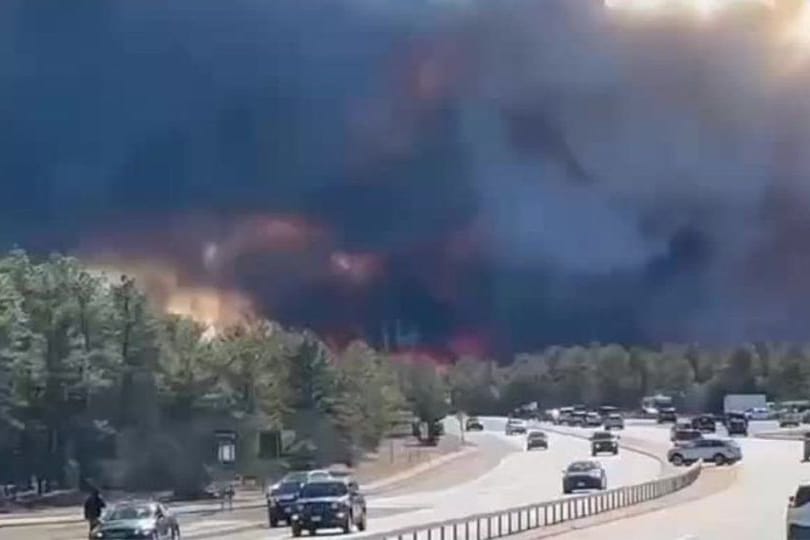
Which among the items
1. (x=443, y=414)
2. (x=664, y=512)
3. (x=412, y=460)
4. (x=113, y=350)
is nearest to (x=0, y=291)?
(x=113, y=350)

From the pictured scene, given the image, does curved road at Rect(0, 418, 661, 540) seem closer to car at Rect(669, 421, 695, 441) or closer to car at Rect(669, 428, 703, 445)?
car at Rect(669, 428, 703, 445)

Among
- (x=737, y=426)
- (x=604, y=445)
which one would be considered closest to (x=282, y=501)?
(x=604, y=445)

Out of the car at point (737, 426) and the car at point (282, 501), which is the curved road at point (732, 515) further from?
the car at point (737, 426)

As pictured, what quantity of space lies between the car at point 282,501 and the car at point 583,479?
2016cm

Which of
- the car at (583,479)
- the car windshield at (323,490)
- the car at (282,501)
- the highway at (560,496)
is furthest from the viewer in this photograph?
the car at (583,479)

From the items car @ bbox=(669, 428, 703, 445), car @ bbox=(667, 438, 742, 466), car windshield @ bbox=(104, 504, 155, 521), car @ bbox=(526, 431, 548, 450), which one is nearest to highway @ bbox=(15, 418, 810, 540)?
car @ bbox=(667, 438, 742, 466)

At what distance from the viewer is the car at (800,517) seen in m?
40.6

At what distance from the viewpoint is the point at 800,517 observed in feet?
135

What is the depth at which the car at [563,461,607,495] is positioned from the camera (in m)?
90.5

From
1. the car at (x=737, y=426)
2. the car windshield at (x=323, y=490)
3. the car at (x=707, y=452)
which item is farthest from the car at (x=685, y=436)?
the car windshield at (x=323, y=490)

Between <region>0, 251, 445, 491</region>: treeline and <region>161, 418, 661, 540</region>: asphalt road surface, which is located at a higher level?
<region>0, 251, 445, 491</region>: treeline

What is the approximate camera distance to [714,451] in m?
117

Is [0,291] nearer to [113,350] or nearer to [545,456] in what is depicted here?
[113,350]

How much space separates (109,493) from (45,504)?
5.39m
